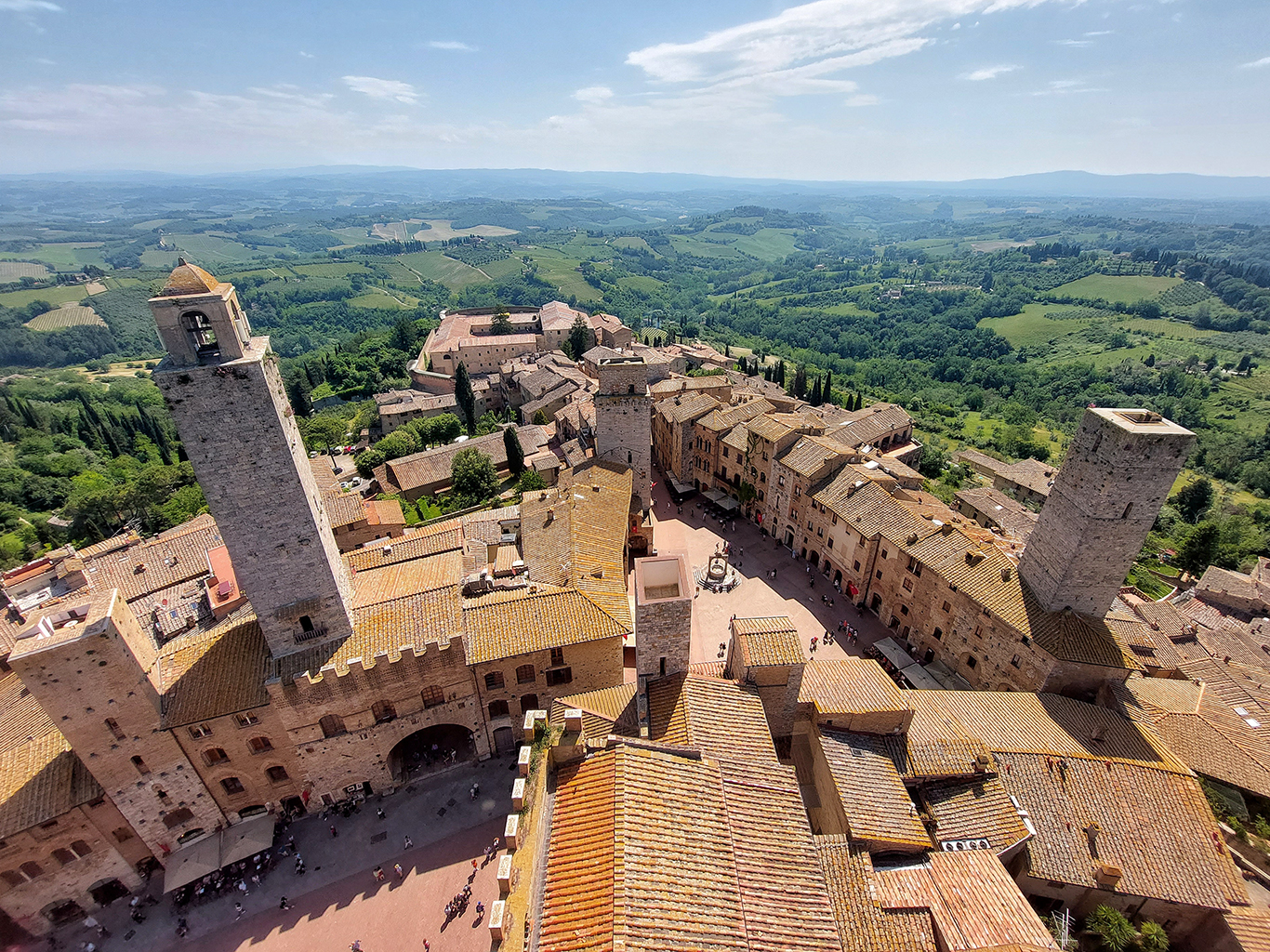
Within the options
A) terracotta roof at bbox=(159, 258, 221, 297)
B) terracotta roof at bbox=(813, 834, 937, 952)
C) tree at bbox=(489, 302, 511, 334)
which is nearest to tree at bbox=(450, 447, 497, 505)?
terracotta roof at bbox=(159, 258, 221, 297)

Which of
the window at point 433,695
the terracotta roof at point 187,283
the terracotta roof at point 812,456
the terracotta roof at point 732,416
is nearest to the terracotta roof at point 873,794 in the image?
the window at point 433,695

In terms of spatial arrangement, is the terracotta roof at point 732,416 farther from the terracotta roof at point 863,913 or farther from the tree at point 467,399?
the tree at point 467,399

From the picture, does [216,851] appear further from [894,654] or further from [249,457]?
[894,654]

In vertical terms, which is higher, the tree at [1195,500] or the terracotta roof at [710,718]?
the terracotta roof at [710,718]

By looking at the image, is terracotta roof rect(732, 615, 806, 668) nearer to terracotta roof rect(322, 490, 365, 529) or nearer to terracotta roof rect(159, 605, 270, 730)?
terracotta roof rect(159, 605, 270, 730)

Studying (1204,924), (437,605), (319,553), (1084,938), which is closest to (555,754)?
(437,605)

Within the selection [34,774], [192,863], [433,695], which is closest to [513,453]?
[433,695]

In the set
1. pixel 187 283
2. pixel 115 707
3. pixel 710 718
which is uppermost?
pixel 187 283
